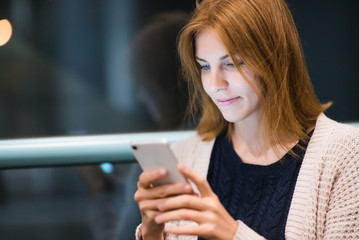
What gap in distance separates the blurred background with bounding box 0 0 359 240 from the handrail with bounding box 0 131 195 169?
1.5 inches

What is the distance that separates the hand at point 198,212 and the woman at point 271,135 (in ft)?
0.11

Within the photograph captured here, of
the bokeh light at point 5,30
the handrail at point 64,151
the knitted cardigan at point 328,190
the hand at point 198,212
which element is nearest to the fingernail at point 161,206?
the hand at point 198,212

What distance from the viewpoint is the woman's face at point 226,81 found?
3.47 feet

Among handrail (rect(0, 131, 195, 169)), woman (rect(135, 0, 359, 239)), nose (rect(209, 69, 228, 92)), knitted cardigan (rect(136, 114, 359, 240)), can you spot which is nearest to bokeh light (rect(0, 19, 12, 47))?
handrail (rect(0, 131, 195, 169))

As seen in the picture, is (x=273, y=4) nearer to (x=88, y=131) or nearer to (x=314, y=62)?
(x=314, y=62)

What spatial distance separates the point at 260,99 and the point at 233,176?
27cm

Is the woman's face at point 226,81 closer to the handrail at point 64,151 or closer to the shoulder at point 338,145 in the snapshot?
the shoulder at point 338,145

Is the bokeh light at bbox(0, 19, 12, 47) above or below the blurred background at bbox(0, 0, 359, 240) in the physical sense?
above

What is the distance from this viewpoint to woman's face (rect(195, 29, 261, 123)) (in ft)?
3.47

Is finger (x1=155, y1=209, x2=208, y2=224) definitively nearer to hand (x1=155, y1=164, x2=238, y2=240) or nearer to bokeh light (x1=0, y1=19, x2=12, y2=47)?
hand (x1=155, y1=164, x2=238, y2=240)

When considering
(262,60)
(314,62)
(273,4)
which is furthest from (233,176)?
(314,62)

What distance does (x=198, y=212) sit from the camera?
2.84ft

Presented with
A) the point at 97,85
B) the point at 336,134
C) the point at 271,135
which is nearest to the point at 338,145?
the point at 336,134

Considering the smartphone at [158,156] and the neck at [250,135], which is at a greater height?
the smartphone at [158,156]
